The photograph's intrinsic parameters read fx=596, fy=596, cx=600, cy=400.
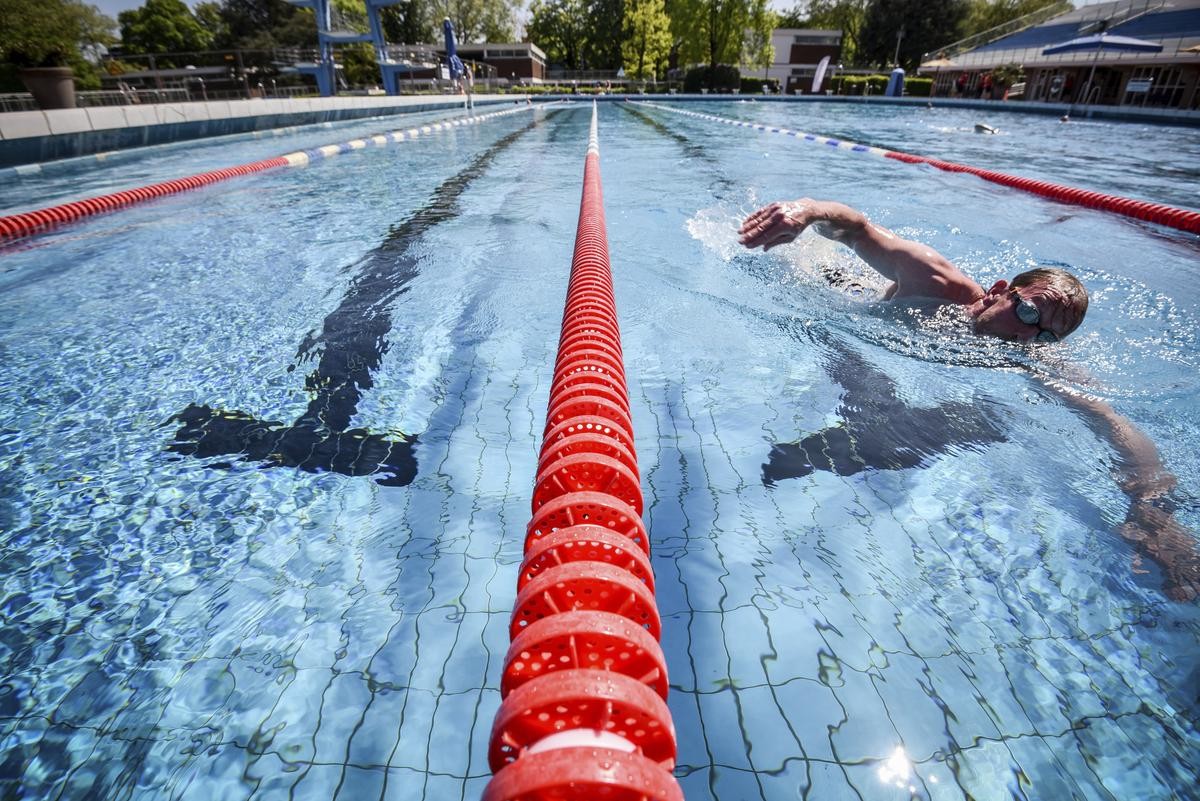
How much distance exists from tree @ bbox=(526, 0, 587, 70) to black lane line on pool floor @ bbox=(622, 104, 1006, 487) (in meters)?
65.4

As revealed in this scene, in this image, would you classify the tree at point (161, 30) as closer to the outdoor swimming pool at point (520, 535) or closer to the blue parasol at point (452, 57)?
the blue parasol at point (452, 57)

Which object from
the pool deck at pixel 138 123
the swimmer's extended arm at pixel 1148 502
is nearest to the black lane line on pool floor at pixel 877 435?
the swimmer's extended arm at pixel 1148 502

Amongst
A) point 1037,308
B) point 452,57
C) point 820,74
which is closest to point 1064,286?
point 1037,308

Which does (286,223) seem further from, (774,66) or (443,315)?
(774,66)

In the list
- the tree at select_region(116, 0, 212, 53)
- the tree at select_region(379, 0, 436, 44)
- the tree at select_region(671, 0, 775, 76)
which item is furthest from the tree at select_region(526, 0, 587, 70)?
the tree at select_region(116, 0, 212, 53)

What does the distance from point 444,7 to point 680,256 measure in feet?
235

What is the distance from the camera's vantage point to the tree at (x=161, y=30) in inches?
2061

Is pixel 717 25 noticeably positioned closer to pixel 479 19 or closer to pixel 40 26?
pixel 479 19

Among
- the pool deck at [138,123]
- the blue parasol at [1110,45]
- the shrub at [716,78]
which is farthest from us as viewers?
the shrub at [716,78]

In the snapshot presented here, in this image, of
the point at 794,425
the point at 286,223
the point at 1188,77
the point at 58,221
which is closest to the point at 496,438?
the point at 794,425

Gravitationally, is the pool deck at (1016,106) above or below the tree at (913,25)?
below

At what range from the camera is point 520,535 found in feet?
6.89

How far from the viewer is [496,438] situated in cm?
269

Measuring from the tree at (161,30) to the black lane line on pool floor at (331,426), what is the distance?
68547 millimetres
